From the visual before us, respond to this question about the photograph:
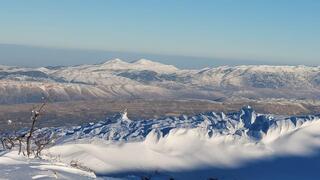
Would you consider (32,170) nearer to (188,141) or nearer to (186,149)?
(186,149)

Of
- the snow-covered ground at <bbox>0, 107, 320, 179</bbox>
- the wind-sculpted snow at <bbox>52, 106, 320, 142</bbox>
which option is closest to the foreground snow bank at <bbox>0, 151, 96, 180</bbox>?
the snow-covered ground at <bbox>0, 107, 320, 179</bbox>

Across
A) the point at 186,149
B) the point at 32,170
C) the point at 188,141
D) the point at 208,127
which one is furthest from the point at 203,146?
the point at 32,170

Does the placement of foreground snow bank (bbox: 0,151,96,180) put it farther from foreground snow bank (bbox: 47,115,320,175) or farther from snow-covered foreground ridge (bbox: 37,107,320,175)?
snow-covered foreground ridge (bbox: 37,107,320,175)

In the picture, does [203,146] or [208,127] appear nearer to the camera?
[203,146]

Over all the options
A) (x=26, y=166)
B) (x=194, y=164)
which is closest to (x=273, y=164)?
(x=194, y=164)

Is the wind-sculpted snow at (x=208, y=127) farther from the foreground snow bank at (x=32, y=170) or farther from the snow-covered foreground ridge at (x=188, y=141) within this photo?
the foreground snow bank at (x=32, y=170)

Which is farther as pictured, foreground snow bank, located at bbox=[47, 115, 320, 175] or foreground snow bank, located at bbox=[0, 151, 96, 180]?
foreground snow bank, located at bbox=[47, 115, 320, 175]

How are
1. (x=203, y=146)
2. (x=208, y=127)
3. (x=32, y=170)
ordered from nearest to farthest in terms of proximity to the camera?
(x=32, y=170) < (x=203, y=146) < (x=208, y=127)

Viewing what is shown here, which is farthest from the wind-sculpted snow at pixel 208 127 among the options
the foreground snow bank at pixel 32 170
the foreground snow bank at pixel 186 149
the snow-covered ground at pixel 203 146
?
the foreground snow bank at pixel 32 170

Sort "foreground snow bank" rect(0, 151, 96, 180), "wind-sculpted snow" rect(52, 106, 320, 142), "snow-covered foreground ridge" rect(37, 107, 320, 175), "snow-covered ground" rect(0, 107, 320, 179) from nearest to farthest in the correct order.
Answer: "foreground snow bank" rect(0, 151, 96, 180), "snow-covered ground" rect(0, 107, 320, 179), "snow-covered foreground ridge" rect(37, 107, 320, 175), "wind-sculpted snow" rect(52, 106, 320, 142)

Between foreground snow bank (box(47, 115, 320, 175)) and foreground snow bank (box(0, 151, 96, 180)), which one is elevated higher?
foreground snow bank (box(0, 151, 96, 180))
